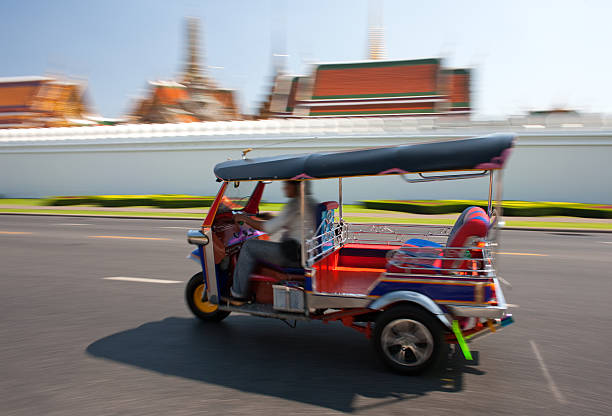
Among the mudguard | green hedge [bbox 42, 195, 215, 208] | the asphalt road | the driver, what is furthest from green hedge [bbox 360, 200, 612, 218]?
the mudguard

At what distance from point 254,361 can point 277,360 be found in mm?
213

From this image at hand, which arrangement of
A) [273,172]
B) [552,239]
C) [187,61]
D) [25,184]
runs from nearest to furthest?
1. [273,172]
2. [552,239]
3. [25,184]
4. [187,61]

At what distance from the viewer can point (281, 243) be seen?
4.71 meters

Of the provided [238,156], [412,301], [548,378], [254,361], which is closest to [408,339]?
[412,301]

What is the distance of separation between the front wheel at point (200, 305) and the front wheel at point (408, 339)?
85.1 inches

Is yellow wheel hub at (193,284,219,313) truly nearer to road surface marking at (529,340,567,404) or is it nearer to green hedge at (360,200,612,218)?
road surface marking at (529,340,567,404)

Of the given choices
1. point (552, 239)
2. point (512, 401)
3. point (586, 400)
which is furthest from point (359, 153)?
point (552, 239)

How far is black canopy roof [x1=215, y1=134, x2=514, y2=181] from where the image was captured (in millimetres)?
3537

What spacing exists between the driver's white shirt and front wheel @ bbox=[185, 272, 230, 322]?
135cm

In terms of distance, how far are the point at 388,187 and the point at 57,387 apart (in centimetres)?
2251

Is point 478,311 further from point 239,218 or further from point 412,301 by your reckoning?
point 239,218

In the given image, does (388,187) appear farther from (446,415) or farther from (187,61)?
(187,61)

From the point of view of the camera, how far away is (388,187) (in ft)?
82.7

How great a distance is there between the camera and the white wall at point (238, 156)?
23.2 m
